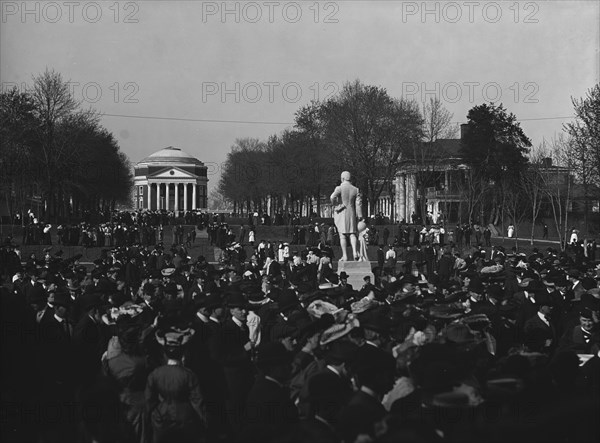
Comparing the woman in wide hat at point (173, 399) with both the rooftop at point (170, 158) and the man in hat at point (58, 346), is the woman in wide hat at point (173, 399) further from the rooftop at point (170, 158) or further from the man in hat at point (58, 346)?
the rooftop at point (170, 158)

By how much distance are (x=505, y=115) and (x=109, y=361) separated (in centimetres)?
7557

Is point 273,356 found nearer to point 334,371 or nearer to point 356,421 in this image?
point 334,371

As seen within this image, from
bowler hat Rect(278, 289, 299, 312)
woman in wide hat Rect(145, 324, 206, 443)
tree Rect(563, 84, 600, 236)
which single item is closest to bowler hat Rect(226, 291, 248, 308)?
bowler hat Rect(278, 289, 299, 312)

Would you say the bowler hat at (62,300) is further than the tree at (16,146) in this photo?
No

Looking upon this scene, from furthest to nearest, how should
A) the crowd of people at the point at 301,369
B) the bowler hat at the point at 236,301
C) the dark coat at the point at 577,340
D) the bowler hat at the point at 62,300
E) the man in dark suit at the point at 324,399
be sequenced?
the bowler hat at the point at 62,300
the bowler hat at the point at 236,301
the dark coat at the point at 577,340
the man in dark suit at the point at 324,399
the crowd of people at the point at 301,369

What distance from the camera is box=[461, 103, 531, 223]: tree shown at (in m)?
76.5

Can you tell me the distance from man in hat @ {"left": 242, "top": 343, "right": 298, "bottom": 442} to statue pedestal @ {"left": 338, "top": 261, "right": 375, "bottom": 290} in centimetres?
1378

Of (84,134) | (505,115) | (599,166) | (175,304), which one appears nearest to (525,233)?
(505,115)

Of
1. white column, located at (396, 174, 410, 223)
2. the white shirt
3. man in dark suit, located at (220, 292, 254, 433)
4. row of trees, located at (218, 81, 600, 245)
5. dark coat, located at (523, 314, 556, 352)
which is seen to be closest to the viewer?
man in dark suit, located at (220, 292, 254, 433)

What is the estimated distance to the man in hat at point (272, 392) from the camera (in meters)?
6.84

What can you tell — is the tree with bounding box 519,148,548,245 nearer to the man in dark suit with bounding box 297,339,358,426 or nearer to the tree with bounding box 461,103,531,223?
the tree with bounding box 461,103,531,223

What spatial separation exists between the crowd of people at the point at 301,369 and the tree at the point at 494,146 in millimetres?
64176

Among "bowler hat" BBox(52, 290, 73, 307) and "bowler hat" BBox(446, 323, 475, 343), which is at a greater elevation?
"bowler hat" BBox(52, 290, 73, 307)

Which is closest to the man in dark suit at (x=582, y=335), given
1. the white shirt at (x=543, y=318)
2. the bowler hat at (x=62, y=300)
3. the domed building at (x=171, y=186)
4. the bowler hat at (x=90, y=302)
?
the white shirt at (x=543, y=318)
